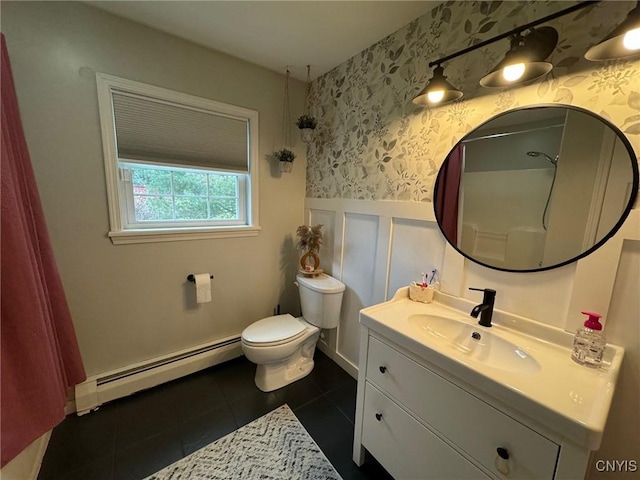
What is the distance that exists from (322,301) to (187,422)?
3.62 ft

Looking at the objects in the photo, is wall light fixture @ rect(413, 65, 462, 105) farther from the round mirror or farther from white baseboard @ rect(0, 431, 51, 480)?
white baseboard @ rect(0, 431, 51, 480)

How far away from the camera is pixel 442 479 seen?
96 centimetres

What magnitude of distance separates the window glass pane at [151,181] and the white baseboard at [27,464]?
54.1 inches

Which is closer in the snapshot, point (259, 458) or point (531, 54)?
point (531, 54)

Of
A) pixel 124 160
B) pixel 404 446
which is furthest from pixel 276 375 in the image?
pixel 124 160

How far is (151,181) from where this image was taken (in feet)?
5.69

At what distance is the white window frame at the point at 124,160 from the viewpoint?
148cm

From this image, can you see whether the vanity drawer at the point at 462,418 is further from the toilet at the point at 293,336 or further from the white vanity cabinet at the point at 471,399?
the toilet at the point at 293,336

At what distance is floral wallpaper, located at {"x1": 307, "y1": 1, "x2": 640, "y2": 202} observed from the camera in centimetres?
89

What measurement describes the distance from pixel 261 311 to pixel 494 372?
71.3 inches

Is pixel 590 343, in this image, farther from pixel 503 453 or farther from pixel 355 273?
pixel 355 273

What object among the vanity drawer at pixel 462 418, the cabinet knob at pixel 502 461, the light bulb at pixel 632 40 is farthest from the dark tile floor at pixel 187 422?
the light bulb at pixel 632 40

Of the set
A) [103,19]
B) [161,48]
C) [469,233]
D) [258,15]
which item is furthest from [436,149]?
[103,19]

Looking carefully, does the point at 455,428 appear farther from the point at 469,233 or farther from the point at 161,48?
the point at 161,48
